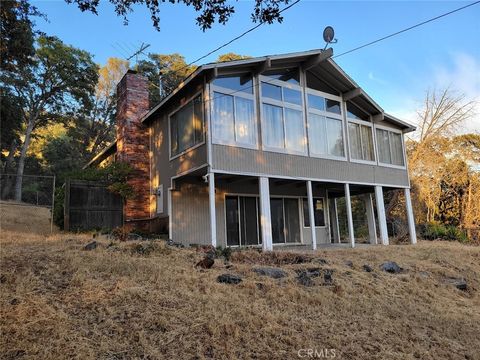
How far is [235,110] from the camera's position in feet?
37.9

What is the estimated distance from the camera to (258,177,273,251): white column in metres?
11.2

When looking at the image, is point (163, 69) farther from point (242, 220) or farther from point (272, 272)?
point (272, 272)

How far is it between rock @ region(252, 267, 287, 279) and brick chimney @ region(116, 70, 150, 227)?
293 inches

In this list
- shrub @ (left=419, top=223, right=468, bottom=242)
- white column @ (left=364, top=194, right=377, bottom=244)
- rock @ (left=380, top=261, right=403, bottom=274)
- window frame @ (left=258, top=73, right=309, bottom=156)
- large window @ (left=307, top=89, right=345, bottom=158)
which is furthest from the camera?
shrub @ (left=419, top=223, right=468, bottom=242)

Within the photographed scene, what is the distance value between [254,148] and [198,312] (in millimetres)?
7216

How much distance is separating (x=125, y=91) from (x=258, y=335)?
41.0 ft

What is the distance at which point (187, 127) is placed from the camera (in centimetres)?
1224

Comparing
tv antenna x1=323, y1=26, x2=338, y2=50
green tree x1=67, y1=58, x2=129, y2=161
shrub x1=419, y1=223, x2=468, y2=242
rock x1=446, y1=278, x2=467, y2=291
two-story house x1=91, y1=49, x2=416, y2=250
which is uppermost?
green tree x1=67, y1=58, x2=129, y2=161

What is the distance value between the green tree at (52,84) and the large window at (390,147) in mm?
22523

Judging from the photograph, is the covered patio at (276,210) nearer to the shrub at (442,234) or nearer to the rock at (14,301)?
the shrub at (442,234)

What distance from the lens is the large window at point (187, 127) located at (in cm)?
1152

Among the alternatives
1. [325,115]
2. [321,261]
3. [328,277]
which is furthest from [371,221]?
[328,277]

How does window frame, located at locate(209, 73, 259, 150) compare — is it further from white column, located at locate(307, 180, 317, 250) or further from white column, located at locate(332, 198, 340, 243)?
white column, located at locate(332, 198, 340, 243)

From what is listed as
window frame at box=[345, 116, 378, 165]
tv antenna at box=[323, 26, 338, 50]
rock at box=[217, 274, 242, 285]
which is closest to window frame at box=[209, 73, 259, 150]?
tv antenna at box=[323, 26, 338, 50]
